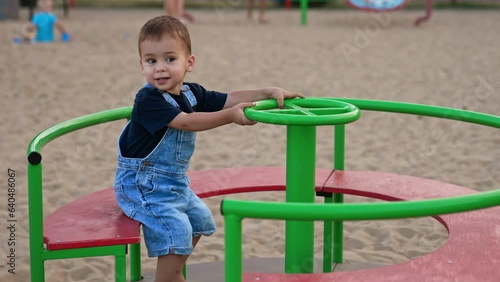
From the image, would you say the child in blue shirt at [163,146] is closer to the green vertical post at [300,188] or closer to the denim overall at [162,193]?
the denim overall at [162,193]

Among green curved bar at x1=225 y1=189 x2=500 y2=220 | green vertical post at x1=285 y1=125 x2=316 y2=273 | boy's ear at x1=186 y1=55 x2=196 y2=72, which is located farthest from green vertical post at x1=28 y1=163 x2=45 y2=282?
green curved bar at x1=225 y1=189 x2=500 y2=220

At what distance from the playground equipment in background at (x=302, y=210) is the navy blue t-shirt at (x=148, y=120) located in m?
0.21

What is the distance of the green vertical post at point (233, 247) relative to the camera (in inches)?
66.0

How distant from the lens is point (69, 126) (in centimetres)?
260

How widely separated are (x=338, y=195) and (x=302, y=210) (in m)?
1.71

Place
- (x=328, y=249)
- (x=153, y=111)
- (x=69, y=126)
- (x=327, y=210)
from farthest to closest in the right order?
(x=328, y=249), (x=69, y=126), (x=153, y=111), (x=327, y=210)

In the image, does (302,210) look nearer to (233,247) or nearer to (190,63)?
(233,247)

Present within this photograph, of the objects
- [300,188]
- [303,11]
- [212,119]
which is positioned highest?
[303,11]

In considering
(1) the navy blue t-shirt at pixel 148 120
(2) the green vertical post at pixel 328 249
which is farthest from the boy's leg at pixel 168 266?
(2) the green vertical post at pixel 328 249

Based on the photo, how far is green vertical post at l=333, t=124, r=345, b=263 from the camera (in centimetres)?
324

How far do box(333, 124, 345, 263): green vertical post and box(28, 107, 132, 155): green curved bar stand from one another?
0.86 m

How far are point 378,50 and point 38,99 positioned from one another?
4976 millimetres

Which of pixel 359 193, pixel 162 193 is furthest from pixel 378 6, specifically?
pixel 162 193

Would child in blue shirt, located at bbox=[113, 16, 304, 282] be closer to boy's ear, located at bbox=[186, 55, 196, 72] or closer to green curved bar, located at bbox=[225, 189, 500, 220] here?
boy's ear, located at bbox=[186, 55, 196, 72]
